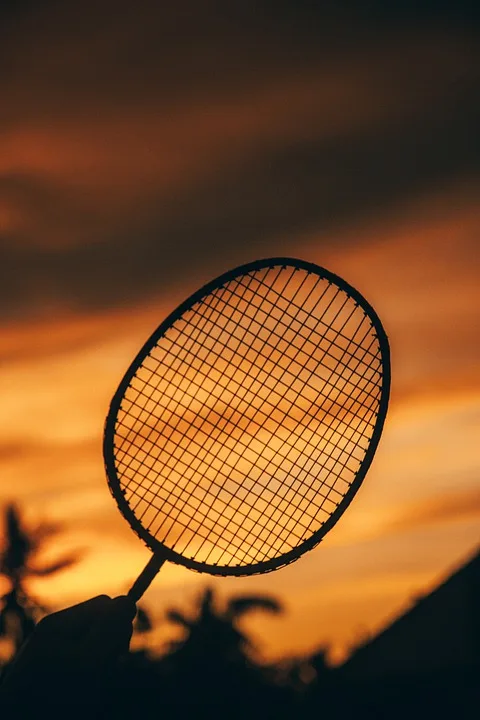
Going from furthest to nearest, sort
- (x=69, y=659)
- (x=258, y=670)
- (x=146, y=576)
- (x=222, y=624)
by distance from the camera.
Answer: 1. (x=222, y=624)
2. (x=258, y=670)
3. (x=146, y=576)
4. (x=69, y=659)

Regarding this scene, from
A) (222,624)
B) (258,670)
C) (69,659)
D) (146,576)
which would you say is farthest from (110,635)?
(222,624)

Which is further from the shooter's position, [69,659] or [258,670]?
[258,670]

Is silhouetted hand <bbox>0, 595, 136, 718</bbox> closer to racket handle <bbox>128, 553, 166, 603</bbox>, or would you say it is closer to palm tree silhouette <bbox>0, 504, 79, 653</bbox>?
racket handle <bbox>128, 553, 166, 603</bbox>

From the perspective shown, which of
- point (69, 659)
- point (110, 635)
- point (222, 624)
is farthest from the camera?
point (222, 624)

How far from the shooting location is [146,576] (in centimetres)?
592

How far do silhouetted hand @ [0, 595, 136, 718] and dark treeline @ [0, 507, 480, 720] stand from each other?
0.01 m

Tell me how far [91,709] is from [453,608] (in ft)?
69.6

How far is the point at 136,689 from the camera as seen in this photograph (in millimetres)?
13750

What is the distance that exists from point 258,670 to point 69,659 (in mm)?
12138

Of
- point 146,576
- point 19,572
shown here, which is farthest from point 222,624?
point 146,576

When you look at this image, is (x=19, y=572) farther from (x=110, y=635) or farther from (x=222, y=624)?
(x=110, y=635)

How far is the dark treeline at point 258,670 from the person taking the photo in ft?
44.5

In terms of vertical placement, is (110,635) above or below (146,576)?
below

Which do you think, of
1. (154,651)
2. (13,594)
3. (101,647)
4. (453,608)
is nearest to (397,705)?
(154,651)
